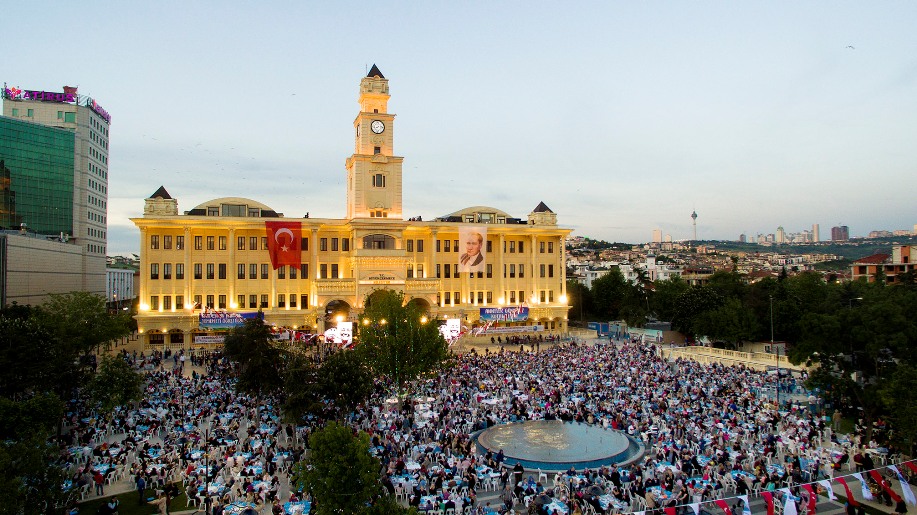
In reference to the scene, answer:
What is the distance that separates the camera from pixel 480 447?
2480 cm

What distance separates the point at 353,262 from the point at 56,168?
47637 millimetres

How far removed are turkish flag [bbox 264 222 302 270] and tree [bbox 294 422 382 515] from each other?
44.9 m

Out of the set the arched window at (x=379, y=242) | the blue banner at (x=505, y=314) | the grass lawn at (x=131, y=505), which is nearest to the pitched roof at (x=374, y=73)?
the arched window at (x=379, y=242)

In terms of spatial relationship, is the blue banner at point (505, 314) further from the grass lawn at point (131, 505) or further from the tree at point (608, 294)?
the grass lawn at point (131, 505)

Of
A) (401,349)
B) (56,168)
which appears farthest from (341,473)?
(56,168)

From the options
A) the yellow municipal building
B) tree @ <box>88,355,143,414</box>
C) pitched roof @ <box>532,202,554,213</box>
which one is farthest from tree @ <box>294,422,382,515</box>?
pitched roof @ <box>532,202,554,213</box>

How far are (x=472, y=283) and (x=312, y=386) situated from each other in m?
43.4

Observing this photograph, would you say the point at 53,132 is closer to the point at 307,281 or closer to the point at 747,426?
the point at 307,281

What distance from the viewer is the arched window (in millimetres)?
61938

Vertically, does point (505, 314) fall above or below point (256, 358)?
below

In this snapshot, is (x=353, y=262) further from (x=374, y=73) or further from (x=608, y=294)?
(x=608, y=294)

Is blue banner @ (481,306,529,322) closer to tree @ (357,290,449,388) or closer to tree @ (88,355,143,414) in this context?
tree @ (357,290,449,388)

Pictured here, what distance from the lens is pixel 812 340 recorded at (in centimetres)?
2883

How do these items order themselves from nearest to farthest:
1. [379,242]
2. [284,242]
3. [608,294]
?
[284,242]
[379,242]
[608,294]
